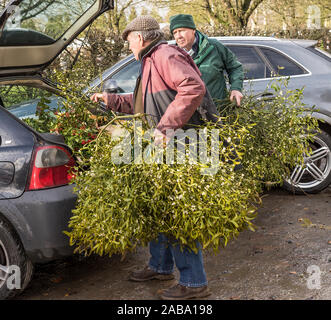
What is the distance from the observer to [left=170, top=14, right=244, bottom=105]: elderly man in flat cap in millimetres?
4500

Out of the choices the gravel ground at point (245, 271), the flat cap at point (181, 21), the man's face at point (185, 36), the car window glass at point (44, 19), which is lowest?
the gravel ground at point (245, 271)

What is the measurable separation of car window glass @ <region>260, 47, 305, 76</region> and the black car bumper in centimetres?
367

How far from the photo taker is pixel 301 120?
4492 mm

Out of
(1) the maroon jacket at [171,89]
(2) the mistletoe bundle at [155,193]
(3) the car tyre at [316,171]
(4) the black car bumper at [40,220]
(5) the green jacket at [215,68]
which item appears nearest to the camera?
(2) the mistletoe bundle at [155,193]

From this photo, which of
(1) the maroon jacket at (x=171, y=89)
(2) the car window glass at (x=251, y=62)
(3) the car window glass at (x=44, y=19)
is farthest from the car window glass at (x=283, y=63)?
(1) the maroon jacket at (x=171, y=89)

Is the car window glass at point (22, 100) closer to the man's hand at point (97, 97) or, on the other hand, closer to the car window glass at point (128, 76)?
the man's hand at point (97, 97)

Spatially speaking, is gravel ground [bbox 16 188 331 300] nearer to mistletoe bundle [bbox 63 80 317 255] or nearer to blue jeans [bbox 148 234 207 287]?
blue jeans [bbox 148 234 207 287]

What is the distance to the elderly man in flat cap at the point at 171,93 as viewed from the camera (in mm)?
3197

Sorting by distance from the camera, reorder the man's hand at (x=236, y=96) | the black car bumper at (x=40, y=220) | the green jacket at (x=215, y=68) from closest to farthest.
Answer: the black car bumper at (x=40, y=220), the man's hand at (x=236, y=96), the green jacket at (x=215, y=68)

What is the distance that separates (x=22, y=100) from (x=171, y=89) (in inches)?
104

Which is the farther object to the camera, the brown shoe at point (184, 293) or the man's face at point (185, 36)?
the man's face at point (185, 36)

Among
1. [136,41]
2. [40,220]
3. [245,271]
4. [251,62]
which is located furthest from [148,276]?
[251,62]

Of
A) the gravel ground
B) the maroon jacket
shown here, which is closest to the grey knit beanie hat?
the maroon jacket

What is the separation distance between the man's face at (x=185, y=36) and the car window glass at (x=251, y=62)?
1607 millimetres
